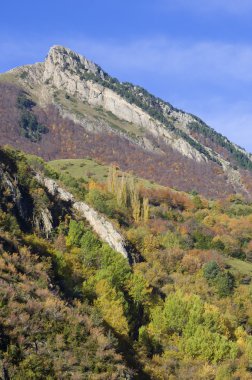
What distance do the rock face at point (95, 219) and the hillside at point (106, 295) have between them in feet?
1.04

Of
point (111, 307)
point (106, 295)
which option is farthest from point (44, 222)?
point (111, 307)

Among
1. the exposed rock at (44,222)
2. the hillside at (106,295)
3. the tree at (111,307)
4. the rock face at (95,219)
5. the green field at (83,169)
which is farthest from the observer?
the green field at (83,169)

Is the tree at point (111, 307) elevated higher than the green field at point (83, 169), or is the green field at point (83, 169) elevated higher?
the green field at point (83, 169)

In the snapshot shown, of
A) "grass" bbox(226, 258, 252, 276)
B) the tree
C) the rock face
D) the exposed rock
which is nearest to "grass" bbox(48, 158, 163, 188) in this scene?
"grass" bbox(226, 258, 252, 276)

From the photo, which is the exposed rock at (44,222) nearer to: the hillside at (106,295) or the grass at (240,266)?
the hillside at (106,295)

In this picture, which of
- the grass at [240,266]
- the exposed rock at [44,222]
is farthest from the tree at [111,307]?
the grass at [240,266]

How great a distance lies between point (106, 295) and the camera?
1860 inches

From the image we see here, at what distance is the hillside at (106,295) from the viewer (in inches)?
1198

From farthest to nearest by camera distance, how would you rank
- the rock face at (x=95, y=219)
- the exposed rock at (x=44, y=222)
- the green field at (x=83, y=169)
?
the green field at (x=83, y=169) → the rock face at (x=95, y=219) → the exposed rock at (x=44, y=222)

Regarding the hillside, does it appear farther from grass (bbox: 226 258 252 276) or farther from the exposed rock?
grass (bbox: 226 258 252 276)

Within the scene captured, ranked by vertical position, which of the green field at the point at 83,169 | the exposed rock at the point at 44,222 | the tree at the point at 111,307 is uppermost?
the green field at the point at 83,169

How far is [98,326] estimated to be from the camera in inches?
1405

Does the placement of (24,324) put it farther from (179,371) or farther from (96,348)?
(179,371)

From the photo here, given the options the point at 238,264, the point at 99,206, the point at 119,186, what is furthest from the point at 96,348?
the point at 119,186
